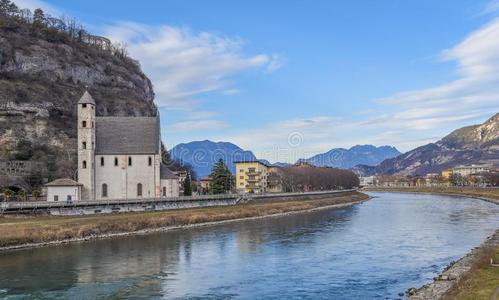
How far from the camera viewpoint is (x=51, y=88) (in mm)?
114250

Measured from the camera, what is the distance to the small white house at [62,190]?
202 feet

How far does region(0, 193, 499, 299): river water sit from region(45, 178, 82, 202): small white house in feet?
61.1

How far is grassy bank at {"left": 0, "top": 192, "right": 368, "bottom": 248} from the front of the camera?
41.2 m

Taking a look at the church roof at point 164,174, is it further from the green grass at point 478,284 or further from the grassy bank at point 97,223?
the green grass at point 478,284

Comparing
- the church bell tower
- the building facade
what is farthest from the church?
the building facade

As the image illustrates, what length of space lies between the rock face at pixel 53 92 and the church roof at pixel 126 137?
19.0m

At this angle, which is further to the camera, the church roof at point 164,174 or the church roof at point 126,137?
the church roof at point 164,174

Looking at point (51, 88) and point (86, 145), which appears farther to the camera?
point (51, 88)

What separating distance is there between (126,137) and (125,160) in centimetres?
333

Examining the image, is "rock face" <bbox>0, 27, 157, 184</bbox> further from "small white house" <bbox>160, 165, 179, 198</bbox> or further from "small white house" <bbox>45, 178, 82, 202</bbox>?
"small white house" <bbox>45, 178, 82, 202</bbox>

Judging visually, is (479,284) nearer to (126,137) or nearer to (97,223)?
(97,223)

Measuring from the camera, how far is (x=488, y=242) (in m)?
39.4

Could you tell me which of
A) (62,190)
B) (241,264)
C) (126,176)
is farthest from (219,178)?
(241,264)

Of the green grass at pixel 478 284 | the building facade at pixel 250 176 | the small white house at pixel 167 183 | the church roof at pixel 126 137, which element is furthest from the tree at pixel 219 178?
the green grass at pixel 478 284
